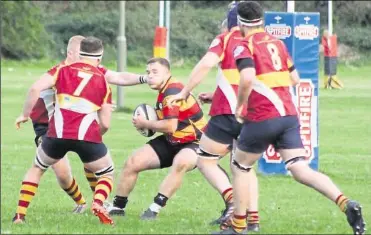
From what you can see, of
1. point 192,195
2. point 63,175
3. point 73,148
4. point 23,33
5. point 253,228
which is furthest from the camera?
point 23,33

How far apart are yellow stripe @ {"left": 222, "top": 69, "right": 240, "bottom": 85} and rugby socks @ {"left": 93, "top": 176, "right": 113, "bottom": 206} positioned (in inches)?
57.2

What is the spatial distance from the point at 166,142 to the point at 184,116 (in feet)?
1.05

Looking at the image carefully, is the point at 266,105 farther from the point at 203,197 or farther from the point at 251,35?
the point at 203,197

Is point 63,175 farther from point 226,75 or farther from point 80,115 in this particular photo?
point 226,75

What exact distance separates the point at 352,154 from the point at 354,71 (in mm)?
21929

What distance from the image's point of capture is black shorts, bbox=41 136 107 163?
10680 millimetres

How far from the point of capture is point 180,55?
65.9m

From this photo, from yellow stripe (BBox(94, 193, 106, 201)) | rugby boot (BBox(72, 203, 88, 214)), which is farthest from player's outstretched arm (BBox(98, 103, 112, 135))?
rugby boot (BBox(72, 203, 88, 214))

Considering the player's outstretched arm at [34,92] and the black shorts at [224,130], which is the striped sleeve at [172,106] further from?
the player's outstretched arm at [34,92]

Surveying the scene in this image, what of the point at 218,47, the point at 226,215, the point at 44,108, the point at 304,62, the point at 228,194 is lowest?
the point at 304,62

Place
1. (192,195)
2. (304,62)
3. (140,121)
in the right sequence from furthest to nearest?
(304,62)
(192,195)
(140,121)

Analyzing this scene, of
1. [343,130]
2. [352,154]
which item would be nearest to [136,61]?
[343,130]

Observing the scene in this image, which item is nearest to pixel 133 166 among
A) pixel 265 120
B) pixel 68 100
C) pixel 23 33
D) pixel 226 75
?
pixel 68 100

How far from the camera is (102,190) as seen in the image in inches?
425
